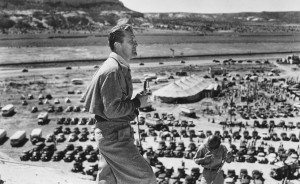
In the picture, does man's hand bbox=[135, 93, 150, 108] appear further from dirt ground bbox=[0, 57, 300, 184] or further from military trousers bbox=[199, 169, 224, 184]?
dirt ground bbox=[0, 57, 300, 184]

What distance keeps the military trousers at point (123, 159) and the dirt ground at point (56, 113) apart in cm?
612

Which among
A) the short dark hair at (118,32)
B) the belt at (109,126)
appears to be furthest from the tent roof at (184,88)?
the belt at (109,126)

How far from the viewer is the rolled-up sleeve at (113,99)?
4.14 metres

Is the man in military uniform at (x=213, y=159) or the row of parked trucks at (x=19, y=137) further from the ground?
the man in military uniform at (x=213, y=159)

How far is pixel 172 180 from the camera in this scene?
24188 millimetres

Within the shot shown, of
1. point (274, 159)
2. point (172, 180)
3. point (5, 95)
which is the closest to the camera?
point (172, 180)

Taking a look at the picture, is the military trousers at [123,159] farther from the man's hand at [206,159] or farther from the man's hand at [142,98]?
the man's hand at [206,159]

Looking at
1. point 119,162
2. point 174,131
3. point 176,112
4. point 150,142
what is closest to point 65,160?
point 150,142

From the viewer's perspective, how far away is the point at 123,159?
14.2 ft

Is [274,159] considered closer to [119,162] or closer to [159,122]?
[159,122]

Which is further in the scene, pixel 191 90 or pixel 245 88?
pixel 245 88

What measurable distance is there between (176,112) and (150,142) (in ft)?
44.1

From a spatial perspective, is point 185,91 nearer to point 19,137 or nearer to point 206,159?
point 19,137

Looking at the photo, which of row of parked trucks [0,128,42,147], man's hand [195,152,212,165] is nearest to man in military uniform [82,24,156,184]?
man's hand [195,152,212,165]
